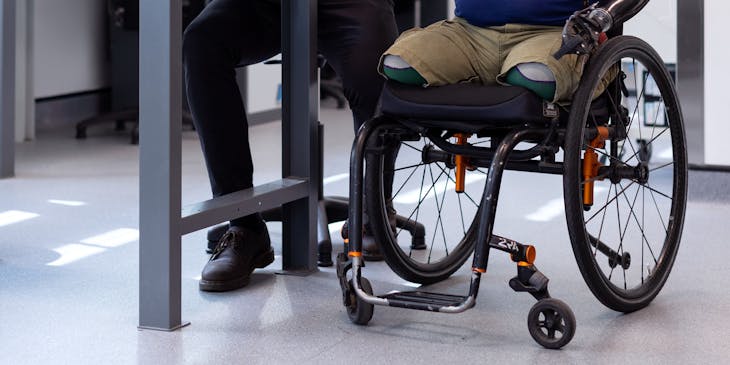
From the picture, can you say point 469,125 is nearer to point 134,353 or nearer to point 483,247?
point 483,247

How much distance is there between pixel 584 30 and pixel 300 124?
27.2 inches

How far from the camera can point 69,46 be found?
4488 millimetres

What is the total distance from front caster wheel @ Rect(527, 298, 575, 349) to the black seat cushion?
0.29 metres

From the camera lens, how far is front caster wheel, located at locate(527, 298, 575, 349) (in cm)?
171

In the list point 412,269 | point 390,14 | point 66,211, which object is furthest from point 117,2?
point 412,269

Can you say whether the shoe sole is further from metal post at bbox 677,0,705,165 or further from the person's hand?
metal post at bbox 677,0,705,165

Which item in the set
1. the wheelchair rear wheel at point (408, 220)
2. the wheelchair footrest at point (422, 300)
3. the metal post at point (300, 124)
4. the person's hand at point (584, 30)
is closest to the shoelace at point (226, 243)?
the metal post at point (300, 124)

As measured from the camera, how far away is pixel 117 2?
432cm

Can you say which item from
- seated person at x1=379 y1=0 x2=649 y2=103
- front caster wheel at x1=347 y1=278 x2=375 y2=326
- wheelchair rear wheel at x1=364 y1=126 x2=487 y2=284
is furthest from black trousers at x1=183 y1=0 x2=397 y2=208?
front caster wheel at x1=347 y1=278 x2=375 y2=326

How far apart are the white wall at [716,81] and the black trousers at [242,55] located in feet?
3.55

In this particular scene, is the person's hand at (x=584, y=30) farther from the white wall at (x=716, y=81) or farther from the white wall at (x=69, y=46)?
the white wall at (x=69, y=46)

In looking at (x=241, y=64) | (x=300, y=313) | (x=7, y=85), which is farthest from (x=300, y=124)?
(x=7, y=85)

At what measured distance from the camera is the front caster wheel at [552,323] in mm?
1708

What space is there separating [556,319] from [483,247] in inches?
6.5
